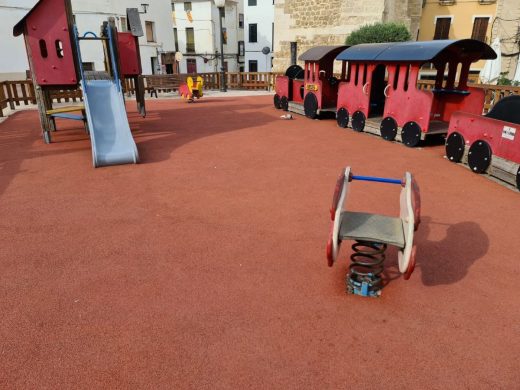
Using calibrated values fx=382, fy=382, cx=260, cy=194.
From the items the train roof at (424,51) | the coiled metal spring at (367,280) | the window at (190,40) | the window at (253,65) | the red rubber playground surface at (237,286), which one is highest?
the window at (190,40)

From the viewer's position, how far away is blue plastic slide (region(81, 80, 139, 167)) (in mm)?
8164

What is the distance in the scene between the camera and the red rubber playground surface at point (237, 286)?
299 centimetres

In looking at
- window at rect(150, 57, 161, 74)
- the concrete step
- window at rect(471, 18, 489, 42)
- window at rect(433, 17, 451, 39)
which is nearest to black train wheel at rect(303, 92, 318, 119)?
the concrete step

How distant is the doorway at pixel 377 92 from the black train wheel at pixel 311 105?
2.00 meters

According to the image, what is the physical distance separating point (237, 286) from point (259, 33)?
152ft

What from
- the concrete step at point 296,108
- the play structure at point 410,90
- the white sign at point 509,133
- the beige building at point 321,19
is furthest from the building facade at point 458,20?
the white sign at point 509,133

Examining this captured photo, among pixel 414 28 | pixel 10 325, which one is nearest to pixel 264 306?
pixel 10 325

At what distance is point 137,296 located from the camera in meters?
3.83

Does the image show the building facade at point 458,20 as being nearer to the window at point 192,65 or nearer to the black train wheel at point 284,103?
the black train wheel at point 284,103

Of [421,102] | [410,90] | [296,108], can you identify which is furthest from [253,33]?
[421,102]

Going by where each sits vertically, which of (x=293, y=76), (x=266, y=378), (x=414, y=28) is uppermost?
(x=414, y=28)

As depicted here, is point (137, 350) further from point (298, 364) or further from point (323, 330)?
point (323, 330)

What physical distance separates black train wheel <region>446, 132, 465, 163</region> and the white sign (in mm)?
1219

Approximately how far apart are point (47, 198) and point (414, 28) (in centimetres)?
2834
